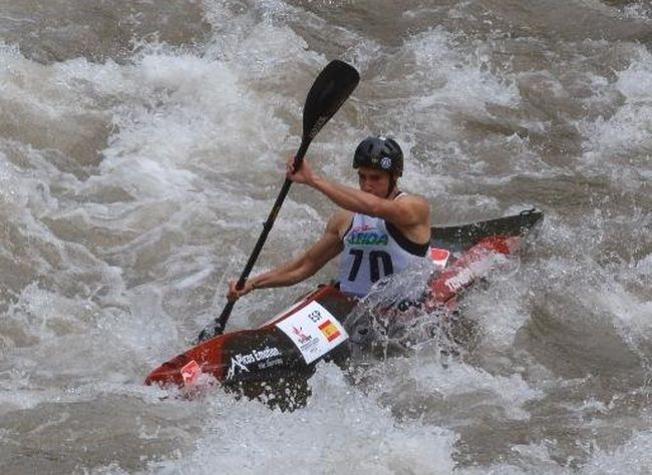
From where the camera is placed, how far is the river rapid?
5.92 m

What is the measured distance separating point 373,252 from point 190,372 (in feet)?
3.99

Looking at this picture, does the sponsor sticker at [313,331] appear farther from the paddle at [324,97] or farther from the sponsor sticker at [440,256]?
the sponsor sticker at [440,256]

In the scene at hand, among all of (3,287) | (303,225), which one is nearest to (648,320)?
(303,225)

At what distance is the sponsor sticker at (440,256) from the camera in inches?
292

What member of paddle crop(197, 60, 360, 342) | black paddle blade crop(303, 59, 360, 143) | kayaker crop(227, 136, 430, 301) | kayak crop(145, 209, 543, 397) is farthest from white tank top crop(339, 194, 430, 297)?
black paddle blade crop(303, 59, 360, 143)

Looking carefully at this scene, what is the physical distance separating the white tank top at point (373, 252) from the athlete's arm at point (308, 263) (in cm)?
15

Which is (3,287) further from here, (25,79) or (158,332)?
(25,79)

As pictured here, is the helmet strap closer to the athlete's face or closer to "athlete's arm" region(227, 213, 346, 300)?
the athlete's face

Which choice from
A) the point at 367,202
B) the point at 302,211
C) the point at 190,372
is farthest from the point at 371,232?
the point at 302,211

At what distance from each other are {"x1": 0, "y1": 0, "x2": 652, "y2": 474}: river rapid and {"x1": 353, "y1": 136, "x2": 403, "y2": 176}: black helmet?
3.28 feet

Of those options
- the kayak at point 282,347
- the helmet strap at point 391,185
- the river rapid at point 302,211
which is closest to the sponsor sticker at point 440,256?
the kayak at point 282,347

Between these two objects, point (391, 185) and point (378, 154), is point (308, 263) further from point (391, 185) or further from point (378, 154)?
point (378, 154)

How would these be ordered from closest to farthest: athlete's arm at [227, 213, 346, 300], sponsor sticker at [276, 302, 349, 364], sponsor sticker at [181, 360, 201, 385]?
sponsor sticker at [181, 360, 201, 385], sponsor sticker at [276, 302, 349, 364], athlete's arm at [227, 213, 346, 300]

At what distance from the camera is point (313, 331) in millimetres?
6418
